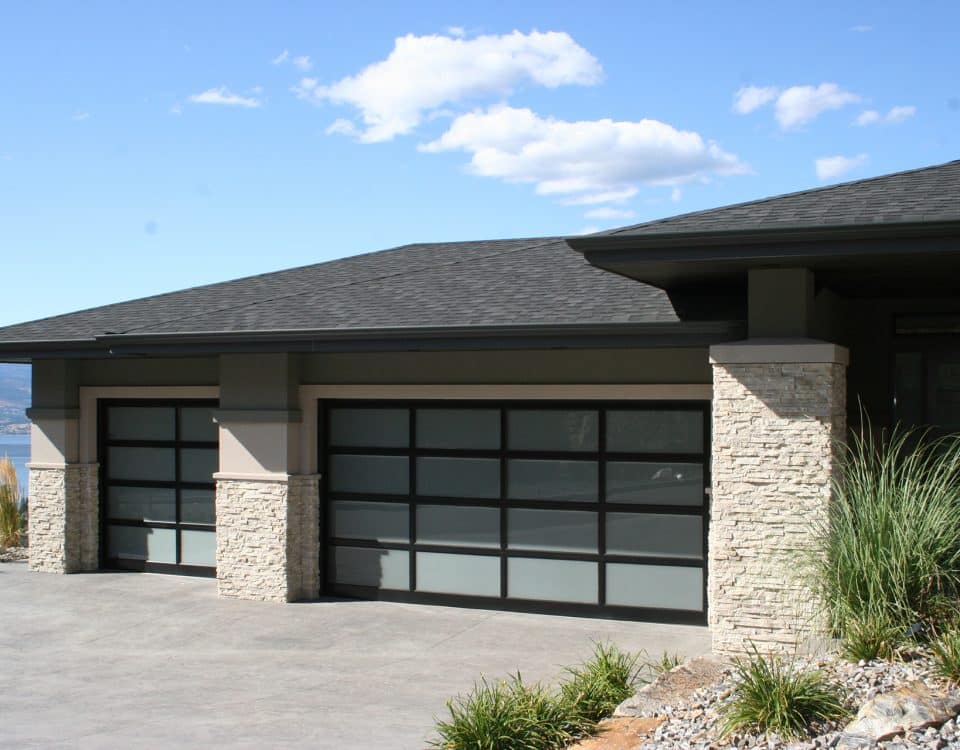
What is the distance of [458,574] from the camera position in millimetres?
13641

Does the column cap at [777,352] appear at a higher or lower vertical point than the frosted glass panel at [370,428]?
higher

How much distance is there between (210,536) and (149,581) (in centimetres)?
105

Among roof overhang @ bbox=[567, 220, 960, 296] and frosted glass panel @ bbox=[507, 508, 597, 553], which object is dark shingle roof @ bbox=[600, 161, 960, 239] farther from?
frosted glass panel @ bbox=[507, 508, 597, 553]

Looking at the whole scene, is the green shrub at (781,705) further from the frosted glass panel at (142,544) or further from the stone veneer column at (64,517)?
the stone veneer column at (64,517)

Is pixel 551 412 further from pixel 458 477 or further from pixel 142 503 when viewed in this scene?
pixel 142 503

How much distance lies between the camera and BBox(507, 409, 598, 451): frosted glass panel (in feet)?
42.8

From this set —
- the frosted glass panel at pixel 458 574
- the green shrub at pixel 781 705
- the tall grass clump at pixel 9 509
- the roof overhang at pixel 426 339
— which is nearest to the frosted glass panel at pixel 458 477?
the frosted glass panel at pixel 458 574

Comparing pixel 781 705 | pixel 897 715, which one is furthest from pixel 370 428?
pixel 897 715

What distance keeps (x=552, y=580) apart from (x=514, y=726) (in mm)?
5751

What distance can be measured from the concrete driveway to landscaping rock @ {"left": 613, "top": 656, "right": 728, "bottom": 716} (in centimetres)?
167

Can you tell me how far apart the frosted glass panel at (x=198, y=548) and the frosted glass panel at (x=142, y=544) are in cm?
18

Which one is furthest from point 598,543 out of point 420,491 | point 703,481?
point 420,491

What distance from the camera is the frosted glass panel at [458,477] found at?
1347cm

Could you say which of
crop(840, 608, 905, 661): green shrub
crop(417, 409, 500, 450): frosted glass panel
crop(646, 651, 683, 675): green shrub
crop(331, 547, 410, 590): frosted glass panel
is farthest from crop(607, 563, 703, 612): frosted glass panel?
crop(840, 608, 905, 661): green shrub
